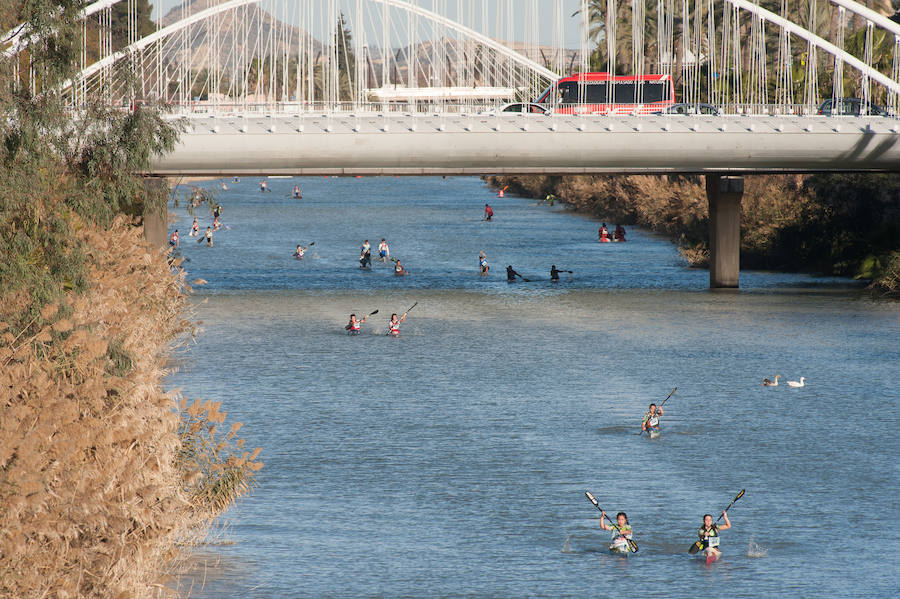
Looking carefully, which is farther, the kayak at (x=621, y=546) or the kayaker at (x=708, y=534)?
the kayak at (x=621, y=546)

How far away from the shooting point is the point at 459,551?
917 inches

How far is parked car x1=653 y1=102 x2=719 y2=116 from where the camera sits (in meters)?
55.1

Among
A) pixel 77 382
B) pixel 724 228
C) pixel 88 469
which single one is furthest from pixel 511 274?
pixel 88 469

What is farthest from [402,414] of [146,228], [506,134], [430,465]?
[146,228]

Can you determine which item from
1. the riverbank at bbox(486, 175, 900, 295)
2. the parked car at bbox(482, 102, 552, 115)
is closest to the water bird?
the parked car at bbox(482, 102, 552, 115)

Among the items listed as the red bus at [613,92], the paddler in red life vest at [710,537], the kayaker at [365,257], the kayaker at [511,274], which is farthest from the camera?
the kayaker at [365,257]

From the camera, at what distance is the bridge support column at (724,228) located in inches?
2286

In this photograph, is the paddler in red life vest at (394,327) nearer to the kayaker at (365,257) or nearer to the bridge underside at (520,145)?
the bridge underside at (520,145)

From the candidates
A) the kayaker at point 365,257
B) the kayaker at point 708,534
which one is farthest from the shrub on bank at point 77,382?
the kayaker at point 365,257

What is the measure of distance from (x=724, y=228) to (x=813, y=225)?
32.6 feet

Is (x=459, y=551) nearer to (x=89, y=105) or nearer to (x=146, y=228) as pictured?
(x=89, y=105)

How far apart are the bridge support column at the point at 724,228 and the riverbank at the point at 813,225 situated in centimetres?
619

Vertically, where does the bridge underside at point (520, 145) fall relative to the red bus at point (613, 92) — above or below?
below

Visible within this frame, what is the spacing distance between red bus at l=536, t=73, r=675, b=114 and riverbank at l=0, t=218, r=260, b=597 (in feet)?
145
